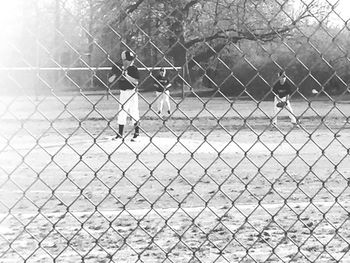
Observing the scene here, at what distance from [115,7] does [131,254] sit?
7.63 feet

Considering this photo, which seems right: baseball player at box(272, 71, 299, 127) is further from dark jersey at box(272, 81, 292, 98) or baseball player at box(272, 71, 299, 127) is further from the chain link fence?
the chain link fence

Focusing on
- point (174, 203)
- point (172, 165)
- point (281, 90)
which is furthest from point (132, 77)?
point (281, 90)

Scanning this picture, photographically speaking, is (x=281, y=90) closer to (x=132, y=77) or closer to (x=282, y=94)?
(x=282, y=94)

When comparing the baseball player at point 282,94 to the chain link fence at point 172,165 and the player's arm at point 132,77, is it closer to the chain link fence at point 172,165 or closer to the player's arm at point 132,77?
the chain link fence at point 172,165

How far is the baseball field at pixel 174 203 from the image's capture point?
590 cm

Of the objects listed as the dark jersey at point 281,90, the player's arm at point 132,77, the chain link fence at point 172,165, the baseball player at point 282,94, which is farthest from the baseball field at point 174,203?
the dark jersey at point 281,90

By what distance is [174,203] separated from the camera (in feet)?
28.2

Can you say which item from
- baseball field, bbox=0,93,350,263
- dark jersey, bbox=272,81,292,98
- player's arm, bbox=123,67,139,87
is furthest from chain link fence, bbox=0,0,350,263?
dark jersey, bbox=272,81,292,98

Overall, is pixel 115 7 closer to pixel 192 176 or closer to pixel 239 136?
pixel 192 176

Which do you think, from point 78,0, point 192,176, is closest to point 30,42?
point 78,0

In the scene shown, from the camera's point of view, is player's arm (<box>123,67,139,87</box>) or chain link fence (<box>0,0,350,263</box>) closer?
chain link fence (<box>0,0,350,263</box>)

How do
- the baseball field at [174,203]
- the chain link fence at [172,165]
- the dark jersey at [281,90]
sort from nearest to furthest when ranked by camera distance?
the chain link fence at [172,165]
the baseball field at [174,203]
the dark jersey at [281,90]

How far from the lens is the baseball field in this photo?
5898mm

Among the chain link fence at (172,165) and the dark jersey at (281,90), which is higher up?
the chain link fence at (172,165)
